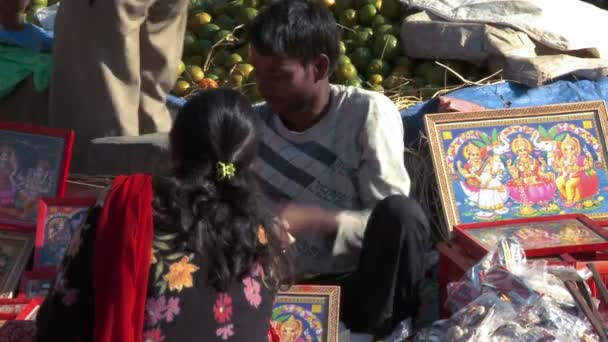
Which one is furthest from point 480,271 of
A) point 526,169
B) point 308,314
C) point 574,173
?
point 574,173

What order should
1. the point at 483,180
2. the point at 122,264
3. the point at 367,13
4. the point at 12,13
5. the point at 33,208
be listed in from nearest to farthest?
the point at 122,264, the point at 33,208, the point at 483,180, the point at 12,13, the point at 367,13

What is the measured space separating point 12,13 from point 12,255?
1.32 m

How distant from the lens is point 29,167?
336 centimetres

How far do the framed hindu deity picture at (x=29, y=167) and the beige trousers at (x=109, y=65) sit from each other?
1.53ft

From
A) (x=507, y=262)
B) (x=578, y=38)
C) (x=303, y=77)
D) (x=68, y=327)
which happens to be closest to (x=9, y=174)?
(x=303, y=77)

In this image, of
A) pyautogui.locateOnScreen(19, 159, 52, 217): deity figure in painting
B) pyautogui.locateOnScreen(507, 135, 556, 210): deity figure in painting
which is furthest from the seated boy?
pyautogui.locateOnScreen(19, 159, 52, 217): deity figure in painting

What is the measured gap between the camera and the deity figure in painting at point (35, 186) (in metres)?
3.33

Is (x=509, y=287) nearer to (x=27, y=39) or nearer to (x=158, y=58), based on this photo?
(x=158, y=58)

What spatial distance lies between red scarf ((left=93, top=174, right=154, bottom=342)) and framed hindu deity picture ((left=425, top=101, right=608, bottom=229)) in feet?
5.32

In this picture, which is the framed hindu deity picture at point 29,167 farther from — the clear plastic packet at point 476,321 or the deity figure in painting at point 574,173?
the deity figure in painting at point 574,173

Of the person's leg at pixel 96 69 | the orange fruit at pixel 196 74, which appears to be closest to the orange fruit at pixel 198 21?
the orange fruit at pixel 196 74

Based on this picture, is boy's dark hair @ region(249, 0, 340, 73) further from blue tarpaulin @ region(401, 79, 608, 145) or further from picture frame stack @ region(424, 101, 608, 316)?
blue tarpaulin @ region(401, 79, 608, 145)

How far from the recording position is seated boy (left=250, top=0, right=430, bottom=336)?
2965 millimetres

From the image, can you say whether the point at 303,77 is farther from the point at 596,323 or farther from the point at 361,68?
the point at 361,68
